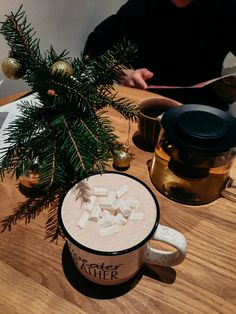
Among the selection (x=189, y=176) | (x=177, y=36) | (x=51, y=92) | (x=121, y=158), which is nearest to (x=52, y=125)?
(x=51, y=92)

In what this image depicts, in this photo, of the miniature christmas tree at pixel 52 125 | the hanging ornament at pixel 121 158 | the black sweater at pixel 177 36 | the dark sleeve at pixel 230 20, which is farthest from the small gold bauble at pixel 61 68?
the dark sleeve at pixel 230 20

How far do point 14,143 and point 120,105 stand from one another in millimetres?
212

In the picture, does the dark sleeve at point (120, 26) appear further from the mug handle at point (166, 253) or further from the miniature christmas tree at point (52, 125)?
the mug handle at point (166, 253)

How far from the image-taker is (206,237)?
0.53 metres

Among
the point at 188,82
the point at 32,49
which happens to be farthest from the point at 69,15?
the point at 32,49

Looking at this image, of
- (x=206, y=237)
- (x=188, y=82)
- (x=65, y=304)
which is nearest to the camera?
(x=65, y=304)

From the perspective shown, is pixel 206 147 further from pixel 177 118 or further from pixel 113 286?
pixel 113 286

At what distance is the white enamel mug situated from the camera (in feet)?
1.26

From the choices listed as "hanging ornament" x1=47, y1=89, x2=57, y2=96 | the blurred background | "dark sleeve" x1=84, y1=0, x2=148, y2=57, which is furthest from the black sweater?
"hanging ornament" x1=47, y1=89, x2=57, y2=96

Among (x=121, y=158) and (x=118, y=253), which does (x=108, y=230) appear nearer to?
(x=118, y=253)

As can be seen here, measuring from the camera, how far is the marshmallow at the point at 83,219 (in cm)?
41

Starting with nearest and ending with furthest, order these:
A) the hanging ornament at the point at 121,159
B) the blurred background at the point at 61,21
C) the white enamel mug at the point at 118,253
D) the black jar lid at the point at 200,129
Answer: the white enamel mug at the point at 118,253
the black jar lid at the point at 200,129
the hanging ornament at the point at 121,159
the blurred background at the point at 61,21

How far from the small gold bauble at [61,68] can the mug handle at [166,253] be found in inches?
11.4

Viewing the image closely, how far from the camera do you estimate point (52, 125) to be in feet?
1.71
